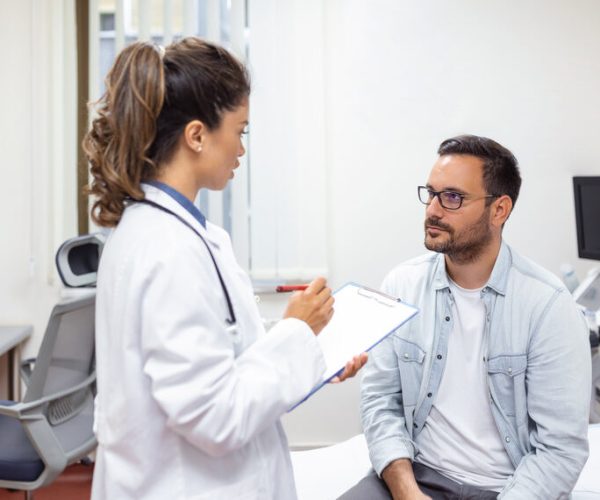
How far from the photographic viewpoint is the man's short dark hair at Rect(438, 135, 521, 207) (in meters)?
1.61

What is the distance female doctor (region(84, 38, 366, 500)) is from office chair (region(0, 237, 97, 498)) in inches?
43.4

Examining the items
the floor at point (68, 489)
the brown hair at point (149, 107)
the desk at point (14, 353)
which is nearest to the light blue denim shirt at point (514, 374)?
the brown hair at point (149, 107)

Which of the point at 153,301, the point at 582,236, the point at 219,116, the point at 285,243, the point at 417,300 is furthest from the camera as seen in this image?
the point at 285,243

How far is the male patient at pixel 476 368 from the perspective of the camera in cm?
144

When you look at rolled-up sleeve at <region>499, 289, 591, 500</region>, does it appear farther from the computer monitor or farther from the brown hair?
the computer monitor

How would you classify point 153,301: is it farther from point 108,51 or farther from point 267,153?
point 108,51

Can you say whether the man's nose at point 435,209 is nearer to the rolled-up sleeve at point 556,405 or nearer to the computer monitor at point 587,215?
the rolled-up sleeve at point 556,405

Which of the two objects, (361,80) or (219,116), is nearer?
(219,116)

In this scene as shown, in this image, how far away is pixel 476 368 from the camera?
1.54 metres

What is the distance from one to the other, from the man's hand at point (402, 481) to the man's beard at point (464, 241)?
478 millimetres

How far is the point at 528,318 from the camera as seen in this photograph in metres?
1.50

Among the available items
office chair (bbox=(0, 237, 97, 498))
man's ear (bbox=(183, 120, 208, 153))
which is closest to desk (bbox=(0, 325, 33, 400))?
office chair (bbox=(0, 237, 97, 498))

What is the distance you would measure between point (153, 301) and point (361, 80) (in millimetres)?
2229

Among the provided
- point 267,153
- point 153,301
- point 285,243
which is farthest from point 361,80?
point 153,301
